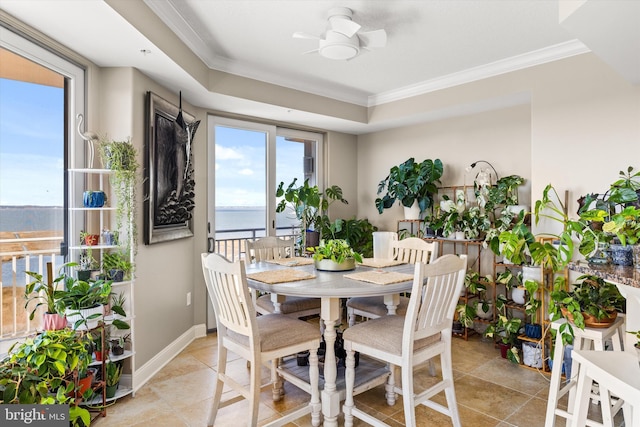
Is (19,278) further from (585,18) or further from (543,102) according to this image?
(543,102)

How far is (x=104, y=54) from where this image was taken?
97.1 inches

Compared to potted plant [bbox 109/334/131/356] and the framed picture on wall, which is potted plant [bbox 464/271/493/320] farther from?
potted plant [bbox 109/334/131/356]

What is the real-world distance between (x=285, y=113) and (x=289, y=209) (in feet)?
3.79

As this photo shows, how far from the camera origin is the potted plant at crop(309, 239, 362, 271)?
2.53 meters

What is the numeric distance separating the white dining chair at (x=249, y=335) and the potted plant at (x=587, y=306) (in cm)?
145

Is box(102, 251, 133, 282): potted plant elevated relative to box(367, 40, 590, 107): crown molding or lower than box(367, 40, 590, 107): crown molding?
lower

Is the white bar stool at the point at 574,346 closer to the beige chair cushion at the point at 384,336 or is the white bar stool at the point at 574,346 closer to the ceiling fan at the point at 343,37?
the beige chair cushion at the point at 384,336

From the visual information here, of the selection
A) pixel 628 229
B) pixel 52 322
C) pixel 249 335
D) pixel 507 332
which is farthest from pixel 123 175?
pixel 507 332

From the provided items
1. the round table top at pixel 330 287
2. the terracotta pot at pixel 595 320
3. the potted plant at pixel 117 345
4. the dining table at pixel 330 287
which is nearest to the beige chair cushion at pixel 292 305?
the dining table at pixel 330 287

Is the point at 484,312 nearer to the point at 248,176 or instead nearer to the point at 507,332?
the point at 507,332

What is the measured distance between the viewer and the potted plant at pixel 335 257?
2.53 metres

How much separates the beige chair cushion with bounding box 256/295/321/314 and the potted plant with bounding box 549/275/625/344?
1.55 m

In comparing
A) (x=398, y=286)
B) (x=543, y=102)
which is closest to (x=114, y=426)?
(x=398, y=286)

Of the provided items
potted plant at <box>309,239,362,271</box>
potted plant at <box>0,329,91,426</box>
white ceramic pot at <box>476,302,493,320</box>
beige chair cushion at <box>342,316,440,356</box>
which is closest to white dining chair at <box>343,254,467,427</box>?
beige chair cushion at <box>342,316,440,356</box>
